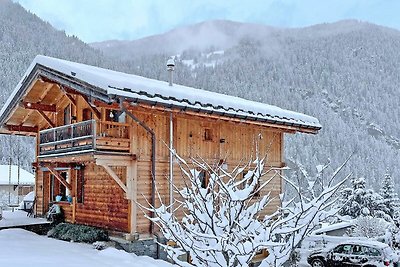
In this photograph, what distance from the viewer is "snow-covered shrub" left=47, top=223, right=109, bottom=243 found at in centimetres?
1459

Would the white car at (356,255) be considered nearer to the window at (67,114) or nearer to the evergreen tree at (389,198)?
the window at (67,114)

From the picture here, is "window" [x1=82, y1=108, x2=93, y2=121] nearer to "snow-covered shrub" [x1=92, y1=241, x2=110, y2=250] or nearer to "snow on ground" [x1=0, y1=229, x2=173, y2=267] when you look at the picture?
"snow on ground" [x1=0, y1=229, x2=173, y2=267]

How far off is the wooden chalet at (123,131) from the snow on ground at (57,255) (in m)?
1.55

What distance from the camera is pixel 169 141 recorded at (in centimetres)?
1497

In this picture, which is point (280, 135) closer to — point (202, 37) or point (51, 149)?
point (51, 149)

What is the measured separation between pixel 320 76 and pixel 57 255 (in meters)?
143

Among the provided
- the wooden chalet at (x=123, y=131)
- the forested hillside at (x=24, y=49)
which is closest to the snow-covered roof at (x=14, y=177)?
the forested hillside at (x=24, y=49)

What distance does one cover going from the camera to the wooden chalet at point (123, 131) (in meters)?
13.5

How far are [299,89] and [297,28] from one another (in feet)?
245

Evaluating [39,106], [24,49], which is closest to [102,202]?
[39,106]

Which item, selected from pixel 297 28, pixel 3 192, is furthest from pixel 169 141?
pixel 297 28

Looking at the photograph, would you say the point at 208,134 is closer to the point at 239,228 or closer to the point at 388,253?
the point at 388,253

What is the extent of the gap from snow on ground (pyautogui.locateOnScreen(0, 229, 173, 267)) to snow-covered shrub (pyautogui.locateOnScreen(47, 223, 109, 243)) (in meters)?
0.45

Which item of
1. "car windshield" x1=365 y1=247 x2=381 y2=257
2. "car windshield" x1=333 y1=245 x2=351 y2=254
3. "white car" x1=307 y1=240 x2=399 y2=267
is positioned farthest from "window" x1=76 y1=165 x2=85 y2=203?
"car windshield" x1=365 y1=247 x2=381 y2=257
